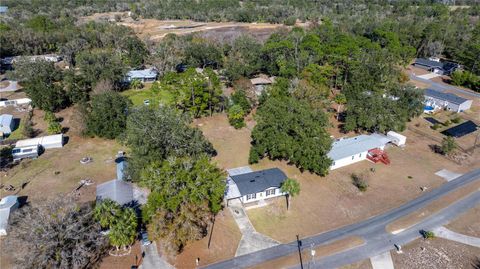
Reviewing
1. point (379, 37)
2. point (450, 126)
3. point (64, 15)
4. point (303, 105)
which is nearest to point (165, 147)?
point (303, 105)

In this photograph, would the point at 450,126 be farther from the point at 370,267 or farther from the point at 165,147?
the point at 165,147

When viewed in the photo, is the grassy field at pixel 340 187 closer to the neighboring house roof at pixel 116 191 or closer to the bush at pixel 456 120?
the bush at pixel 456 120

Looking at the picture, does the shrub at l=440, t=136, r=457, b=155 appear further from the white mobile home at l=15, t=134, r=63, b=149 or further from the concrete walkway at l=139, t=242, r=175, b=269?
the white mobile home at l=15, t=134, r=63, b=149

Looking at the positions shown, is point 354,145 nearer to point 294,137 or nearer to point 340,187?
point 340,187

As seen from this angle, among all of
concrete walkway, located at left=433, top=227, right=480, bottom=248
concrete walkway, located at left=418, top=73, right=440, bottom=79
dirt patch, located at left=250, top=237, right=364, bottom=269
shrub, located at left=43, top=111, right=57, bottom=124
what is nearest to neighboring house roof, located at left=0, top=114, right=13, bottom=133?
shrub, located at left=43, top=111, right=57, bottom=124

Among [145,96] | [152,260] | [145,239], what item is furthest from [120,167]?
[145,96]
